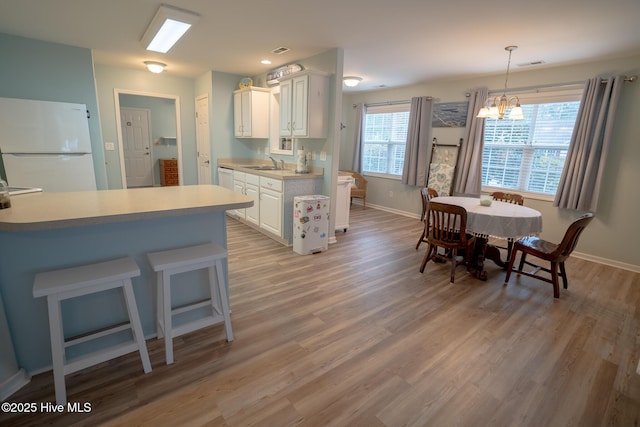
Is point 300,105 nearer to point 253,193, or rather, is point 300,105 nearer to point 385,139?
point 253,193

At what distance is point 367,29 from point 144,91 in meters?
4.37

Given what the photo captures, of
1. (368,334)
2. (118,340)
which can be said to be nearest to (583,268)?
(368,334)

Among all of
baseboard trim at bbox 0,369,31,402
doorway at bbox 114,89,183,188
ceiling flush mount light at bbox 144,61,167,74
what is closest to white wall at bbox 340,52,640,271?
ceiling flush mount light at bbox 144,61,167,74

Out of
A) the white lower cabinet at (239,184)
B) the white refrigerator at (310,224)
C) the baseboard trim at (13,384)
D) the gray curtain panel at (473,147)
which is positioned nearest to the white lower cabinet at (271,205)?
the white refrigerator at (310,224)

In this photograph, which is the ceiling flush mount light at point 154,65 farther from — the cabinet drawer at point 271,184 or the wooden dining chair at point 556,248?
the wooden dining chair at point 556,248

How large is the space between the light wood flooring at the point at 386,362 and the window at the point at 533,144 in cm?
181

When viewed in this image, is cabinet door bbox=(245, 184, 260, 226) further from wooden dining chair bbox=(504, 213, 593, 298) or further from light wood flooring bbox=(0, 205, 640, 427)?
wooden dining chair bbox=(504, 213, 593, 298)

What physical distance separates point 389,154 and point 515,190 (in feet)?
8.42

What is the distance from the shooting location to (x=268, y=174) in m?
4.15

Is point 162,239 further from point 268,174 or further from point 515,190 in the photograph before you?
point 515,190

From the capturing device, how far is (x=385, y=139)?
Result: 258 inches

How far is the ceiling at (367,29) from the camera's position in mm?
2549

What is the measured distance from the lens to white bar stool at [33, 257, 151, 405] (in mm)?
1493

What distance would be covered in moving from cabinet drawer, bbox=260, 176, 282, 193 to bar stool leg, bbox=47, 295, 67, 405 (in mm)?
2692
